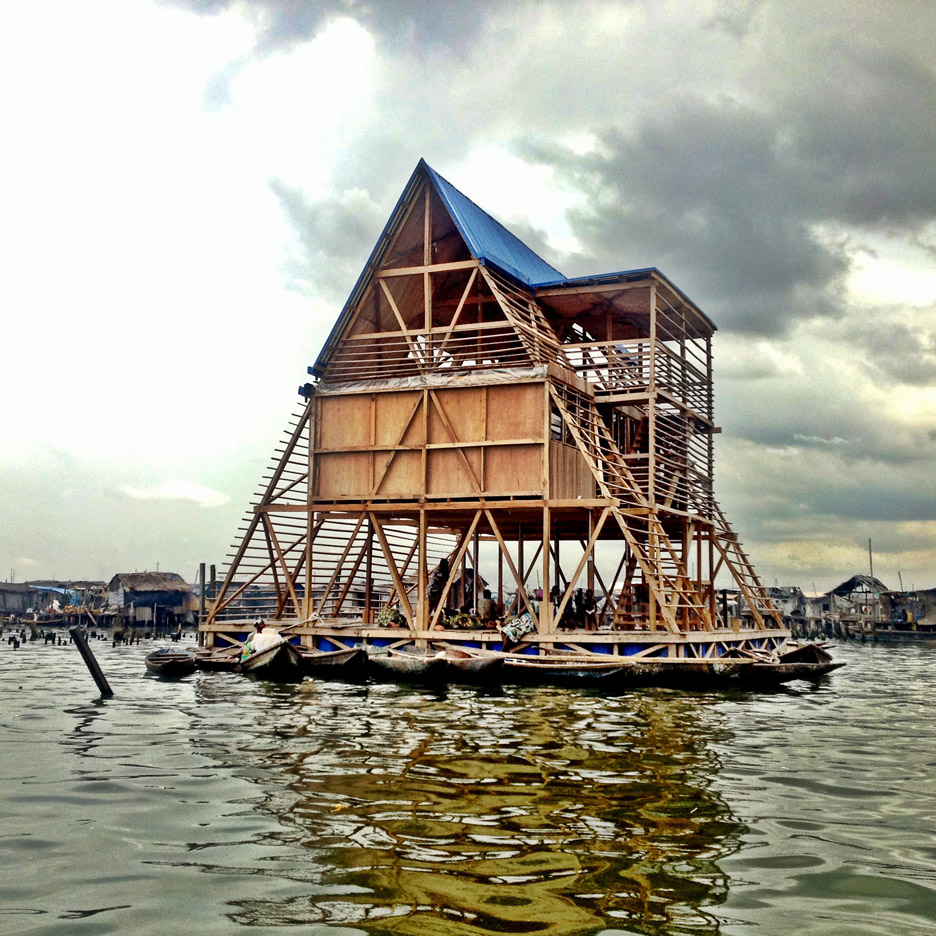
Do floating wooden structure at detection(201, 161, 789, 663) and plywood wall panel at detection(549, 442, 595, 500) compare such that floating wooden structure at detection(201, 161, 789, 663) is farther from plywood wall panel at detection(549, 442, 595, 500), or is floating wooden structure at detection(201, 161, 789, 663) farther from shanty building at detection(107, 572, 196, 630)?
shanty building at detection(107, 572, 196, 630)

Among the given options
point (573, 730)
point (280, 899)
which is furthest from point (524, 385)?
point (280, 899)

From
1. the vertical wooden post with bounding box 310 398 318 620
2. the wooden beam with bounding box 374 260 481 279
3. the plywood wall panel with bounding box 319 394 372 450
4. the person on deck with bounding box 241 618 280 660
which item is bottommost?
the person on deck with bounding box 241 618 280 660

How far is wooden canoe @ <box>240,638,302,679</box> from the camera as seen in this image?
24.2 m

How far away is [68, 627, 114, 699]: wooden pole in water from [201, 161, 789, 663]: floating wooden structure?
7222 mm

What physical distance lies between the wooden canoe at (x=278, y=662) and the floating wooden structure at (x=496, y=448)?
10.4 ft

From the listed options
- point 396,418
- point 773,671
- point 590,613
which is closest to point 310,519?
point 396,418

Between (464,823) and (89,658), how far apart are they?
1390 cm

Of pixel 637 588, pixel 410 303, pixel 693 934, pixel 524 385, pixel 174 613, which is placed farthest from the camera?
pixel 174 613

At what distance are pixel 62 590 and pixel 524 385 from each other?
76.0m

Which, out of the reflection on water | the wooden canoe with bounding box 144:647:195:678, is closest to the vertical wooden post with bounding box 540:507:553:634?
the reflection on water

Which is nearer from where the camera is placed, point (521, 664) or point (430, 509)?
point (521, 664)

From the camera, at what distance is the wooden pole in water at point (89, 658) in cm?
2019

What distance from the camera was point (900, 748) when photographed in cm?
1498

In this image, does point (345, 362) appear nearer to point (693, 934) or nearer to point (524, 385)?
point (524, 385)
